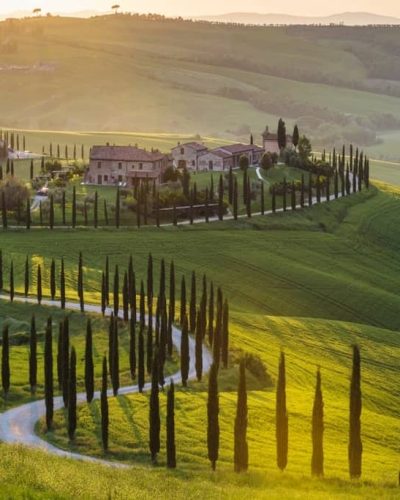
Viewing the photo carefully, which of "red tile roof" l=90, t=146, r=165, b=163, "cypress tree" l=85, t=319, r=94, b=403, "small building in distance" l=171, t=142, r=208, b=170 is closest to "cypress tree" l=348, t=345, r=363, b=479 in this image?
"cypress tree" l=85, t=319, r=94, b=403

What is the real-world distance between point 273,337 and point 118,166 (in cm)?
8303

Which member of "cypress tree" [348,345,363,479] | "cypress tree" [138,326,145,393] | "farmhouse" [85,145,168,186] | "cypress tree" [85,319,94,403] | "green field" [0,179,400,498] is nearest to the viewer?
"green field" [0,179,400,498]

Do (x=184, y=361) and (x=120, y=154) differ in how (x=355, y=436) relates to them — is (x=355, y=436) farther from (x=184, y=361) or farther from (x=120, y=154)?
(x=120, y=154)

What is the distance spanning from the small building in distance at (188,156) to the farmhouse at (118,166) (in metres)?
11.1

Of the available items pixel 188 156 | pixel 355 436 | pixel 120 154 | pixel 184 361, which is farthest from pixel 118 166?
pixel 355 436

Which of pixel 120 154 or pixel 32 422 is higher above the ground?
pixel 120 154

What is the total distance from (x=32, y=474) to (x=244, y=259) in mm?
91903

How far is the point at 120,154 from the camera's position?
579ft

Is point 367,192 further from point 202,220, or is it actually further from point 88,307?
point 88,307

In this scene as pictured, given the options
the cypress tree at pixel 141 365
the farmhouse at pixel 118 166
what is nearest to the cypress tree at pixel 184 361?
the cypress tree at pixel 141 365

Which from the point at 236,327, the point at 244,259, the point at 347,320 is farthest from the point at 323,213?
the point at 236,327

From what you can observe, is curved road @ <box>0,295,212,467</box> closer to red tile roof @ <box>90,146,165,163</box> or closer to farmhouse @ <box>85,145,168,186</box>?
farmhouse @ <box>85,145,168,186</box>

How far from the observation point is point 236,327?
321 feet

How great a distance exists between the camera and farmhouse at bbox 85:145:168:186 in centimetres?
17438
